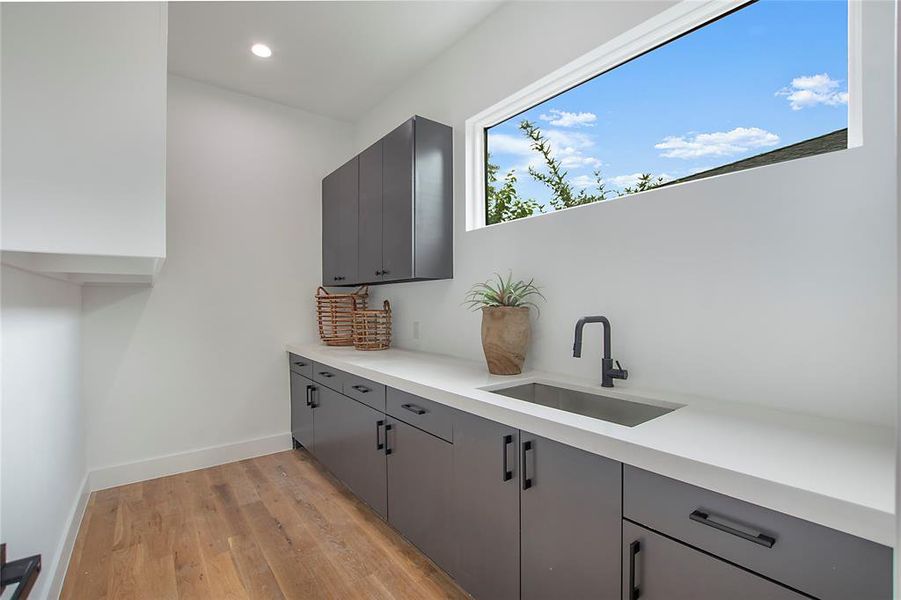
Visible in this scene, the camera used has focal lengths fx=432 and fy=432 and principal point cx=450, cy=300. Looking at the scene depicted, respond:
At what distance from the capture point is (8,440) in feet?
4.18

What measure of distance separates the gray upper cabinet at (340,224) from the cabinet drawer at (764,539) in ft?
8.12

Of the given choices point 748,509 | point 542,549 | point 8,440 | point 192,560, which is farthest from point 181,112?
point 748,509

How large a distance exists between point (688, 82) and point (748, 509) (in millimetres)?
1584

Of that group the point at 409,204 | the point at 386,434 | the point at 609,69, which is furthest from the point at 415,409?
the point at 609,69

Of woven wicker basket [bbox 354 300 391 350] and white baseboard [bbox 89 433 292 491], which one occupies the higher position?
woven wicker basket [bbox 354 300 391 350]

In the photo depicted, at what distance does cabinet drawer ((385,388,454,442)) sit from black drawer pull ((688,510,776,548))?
92 cm

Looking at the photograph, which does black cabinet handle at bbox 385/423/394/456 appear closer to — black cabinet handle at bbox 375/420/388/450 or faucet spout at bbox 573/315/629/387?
black cabinet handle at bbox 375/420/388/450

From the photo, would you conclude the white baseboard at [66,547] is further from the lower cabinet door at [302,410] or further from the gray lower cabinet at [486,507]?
the gray lower cabinet at [486,507]

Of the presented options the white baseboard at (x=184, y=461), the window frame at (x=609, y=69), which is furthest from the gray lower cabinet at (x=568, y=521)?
the white baseboard at (x=184, y=461)

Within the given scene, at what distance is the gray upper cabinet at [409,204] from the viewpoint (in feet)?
8.36

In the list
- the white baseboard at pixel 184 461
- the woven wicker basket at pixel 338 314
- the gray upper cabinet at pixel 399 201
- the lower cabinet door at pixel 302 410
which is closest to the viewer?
the gray upper cabinet at pixel 399 201

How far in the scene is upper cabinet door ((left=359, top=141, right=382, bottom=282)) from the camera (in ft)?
9.37

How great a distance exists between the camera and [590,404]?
178cm

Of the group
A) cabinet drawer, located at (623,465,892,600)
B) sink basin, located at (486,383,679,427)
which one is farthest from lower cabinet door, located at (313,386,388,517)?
cabinet drawer, located at (623,465,892,600)
